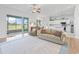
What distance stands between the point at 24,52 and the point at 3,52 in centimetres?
34

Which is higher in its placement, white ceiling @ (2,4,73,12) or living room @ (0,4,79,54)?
white ceiling @ (2,4,73,12)

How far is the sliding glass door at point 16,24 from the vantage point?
1.86 metres

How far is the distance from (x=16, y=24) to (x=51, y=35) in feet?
2.05

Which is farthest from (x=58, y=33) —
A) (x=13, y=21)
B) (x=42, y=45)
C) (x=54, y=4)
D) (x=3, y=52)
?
(x=3, y=52)

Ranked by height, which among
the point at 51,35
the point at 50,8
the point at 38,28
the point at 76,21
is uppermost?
the point at 50,8

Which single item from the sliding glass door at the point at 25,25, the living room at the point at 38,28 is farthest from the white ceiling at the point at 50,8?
the sliding glass door at the point at 25,25

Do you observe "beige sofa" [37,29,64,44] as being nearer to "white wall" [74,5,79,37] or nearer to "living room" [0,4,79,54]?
"living room" [0,4,79,54]

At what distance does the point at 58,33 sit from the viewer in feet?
6.25

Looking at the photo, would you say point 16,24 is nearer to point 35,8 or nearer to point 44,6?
point 35,8

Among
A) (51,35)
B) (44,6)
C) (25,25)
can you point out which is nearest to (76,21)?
(51,35)

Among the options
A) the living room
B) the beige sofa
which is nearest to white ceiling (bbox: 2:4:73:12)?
the living room

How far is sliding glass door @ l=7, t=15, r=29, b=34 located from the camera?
186 centimetres

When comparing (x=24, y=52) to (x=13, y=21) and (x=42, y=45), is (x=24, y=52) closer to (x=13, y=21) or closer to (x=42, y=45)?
(x=42, y=45)

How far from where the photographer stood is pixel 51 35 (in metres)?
1.92
